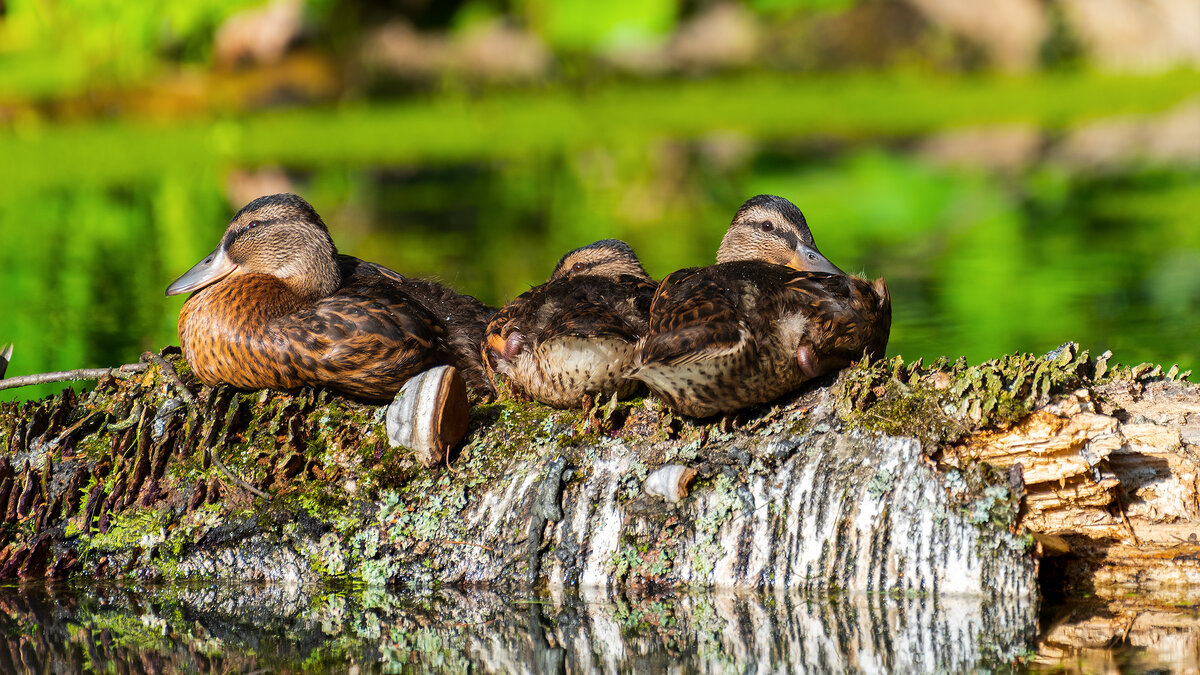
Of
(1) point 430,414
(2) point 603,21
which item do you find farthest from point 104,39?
(1) point 430,414

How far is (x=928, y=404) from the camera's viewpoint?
4.69m

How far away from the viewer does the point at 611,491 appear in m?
4.82

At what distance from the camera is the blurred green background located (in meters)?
10.4

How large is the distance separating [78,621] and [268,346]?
3.86 feet

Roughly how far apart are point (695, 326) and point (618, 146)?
1730 cm

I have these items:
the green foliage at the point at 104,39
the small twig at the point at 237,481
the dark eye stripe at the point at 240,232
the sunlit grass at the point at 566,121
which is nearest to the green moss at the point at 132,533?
the small twig at the point at 237,481

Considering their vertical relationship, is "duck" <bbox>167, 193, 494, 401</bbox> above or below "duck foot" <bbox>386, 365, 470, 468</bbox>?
above

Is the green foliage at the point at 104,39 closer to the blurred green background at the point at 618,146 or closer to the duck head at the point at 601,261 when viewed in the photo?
the blurred green background at the point at 618,146

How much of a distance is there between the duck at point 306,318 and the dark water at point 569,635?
859 millimetres

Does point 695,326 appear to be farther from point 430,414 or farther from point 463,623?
point 463,623

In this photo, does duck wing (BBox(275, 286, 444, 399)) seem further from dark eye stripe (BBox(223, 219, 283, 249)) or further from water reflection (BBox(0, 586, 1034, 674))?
water reflection (BBox(0, 586, 1034, 674))

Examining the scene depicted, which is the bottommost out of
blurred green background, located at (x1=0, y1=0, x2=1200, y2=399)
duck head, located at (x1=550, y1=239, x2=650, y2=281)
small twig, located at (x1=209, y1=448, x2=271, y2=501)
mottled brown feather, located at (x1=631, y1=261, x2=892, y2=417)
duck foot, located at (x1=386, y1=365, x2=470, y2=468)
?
small twig, located at (x1=209, y1=448, x2=271, y2=501)

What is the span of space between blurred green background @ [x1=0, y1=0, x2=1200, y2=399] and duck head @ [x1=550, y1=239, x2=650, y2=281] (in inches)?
102

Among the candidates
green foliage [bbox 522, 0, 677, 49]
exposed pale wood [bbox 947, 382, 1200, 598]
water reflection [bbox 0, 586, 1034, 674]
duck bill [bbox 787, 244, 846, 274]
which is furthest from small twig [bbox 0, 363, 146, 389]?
green foliage [bbox 522, 0, 677, 49]
